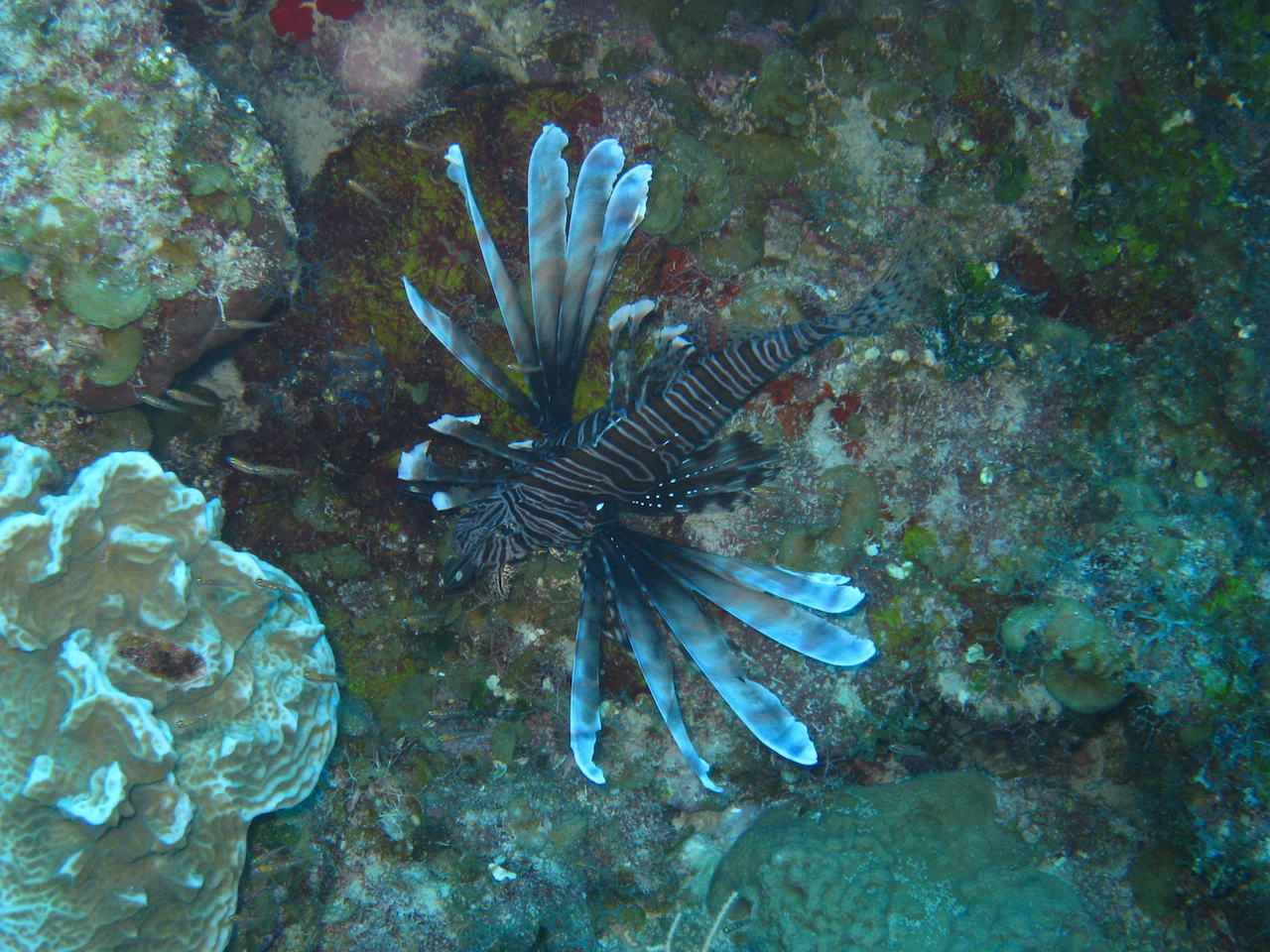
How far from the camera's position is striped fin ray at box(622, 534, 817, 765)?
308 centimetres

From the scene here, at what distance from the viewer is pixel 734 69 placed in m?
3.75

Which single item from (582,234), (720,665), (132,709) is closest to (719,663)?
(720,665)

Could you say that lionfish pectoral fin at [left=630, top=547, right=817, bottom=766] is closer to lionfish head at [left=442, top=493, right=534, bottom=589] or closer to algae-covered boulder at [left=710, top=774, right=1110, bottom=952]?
algae-covered boulder at [left=710, top=774, right=1110, bottom=952]

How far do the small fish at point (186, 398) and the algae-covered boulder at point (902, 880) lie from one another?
142 inches

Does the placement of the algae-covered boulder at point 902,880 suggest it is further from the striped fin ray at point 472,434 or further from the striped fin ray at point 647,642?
the striped fin ray at point 472,434

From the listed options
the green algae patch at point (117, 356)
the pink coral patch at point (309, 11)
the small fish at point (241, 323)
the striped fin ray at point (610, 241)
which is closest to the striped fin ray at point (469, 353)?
the striped fin ray at point (610, 241)

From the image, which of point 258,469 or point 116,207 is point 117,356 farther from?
point 258,469

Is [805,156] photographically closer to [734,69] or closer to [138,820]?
[734,69]

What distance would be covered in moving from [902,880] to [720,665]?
51.9 inches

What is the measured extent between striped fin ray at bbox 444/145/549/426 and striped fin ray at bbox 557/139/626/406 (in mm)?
164

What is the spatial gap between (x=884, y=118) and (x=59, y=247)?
419cm

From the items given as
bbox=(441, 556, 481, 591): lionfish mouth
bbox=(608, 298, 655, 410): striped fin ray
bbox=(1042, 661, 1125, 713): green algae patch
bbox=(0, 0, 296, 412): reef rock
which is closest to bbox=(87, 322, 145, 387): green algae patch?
bbox=(0, 0, 296, 412): reef rock

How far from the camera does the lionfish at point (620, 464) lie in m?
3.08

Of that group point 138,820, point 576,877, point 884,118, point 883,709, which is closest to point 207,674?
point 138,820
